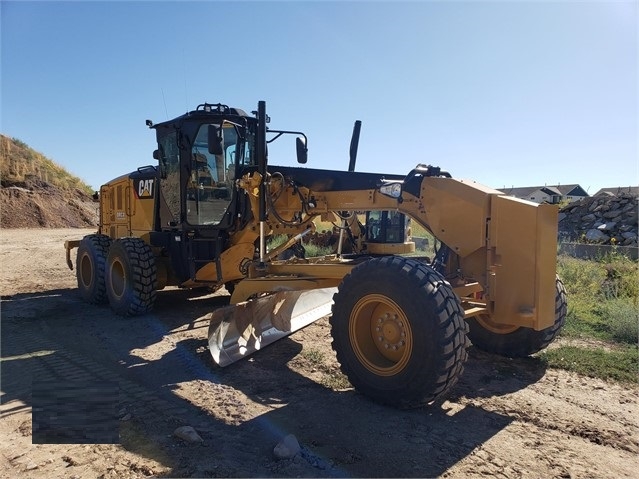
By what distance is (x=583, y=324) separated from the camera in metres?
6.61

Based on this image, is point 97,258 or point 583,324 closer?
point 583,324

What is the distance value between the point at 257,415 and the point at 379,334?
1.16 meters

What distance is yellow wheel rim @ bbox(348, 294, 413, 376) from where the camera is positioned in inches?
153

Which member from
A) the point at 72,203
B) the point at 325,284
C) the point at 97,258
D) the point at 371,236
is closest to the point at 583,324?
the point at 371,236

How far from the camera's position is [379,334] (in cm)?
407

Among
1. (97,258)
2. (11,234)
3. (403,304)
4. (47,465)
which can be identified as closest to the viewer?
(47,465)

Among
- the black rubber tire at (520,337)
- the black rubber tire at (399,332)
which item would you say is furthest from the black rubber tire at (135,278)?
the black rubber tire at (520,337)

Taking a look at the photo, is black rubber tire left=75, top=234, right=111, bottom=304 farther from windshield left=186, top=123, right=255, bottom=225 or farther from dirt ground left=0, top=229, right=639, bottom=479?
windshield left=186, top=123, right=255, bottom=225

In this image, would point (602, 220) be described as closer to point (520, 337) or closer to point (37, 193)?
point (520, 337)

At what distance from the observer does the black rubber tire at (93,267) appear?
813 cm

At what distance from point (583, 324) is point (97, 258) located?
7.47m

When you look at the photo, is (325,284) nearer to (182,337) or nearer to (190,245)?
(182,337)

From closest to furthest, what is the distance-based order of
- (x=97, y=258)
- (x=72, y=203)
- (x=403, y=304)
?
(x=403, y=304) → (x=97, y=258) → (x=72, y=203)

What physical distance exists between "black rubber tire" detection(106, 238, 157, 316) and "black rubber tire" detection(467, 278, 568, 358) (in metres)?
4.44
